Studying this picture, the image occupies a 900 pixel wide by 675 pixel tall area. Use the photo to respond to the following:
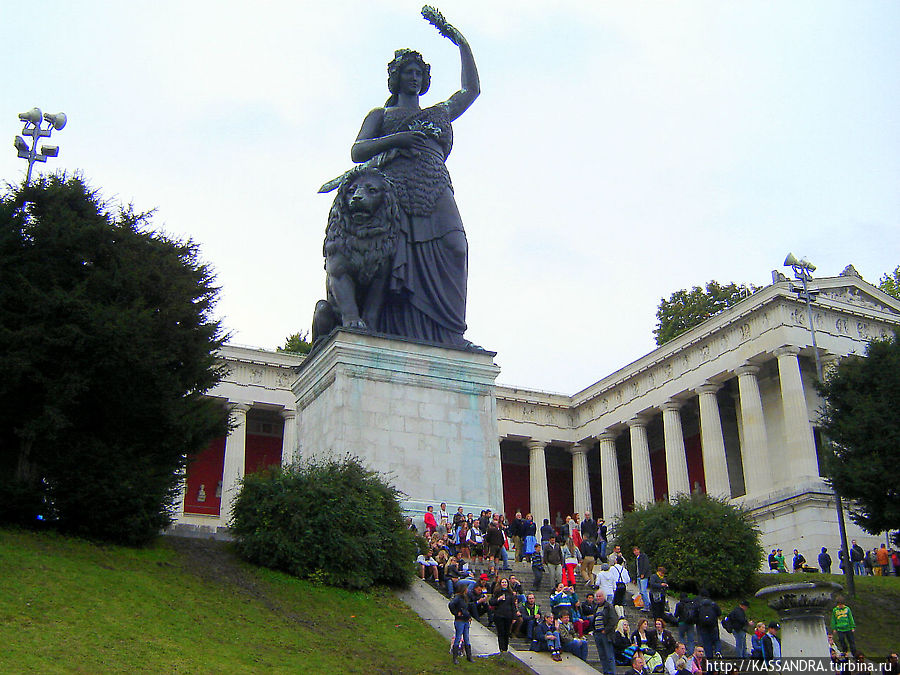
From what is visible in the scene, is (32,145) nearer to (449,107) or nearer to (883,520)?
(449,107)

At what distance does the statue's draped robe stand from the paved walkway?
20.6 ft

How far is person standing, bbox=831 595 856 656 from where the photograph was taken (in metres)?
16.9

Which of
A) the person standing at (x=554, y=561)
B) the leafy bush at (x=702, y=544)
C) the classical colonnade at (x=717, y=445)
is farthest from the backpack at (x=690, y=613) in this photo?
the classical colonnade at (x=717, y=445)

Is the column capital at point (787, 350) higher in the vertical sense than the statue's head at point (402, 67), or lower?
lower

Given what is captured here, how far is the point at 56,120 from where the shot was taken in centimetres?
2361

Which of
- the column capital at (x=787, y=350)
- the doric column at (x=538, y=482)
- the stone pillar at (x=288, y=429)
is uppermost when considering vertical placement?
the column capital at (x=787, y=350)

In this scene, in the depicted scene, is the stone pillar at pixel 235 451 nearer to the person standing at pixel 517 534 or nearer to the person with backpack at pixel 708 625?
the person standing at pixel 517 534

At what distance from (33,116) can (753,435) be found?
31805mm

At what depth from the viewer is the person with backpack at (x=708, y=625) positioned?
15.5 meters

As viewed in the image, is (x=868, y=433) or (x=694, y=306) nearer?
(x=868, y=433)

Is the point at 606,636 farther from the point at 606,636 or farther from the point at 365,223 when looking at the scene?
the point at 365,223

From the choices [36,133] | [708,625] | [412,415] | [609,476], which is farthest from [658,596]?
[609,476]

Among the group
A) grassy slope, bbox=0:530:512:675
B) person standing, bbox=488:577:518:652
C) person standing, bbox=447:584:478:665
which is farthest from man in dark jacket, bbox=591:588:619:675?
person standing, bbox=447:584:478:665

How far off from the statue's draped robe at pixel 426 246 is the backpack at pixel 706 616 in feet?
26.1
